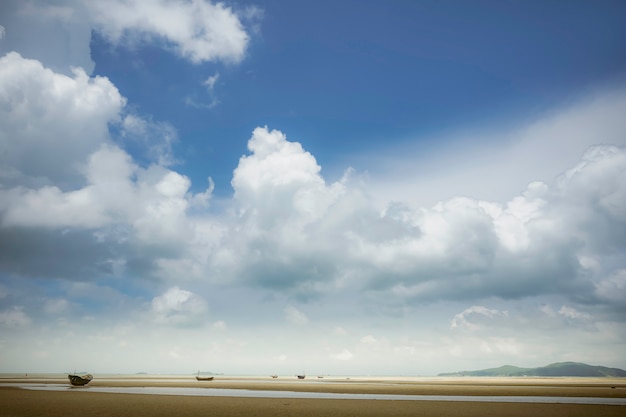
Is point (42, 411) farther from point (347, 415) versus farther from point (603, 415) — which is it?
point (603, 415)

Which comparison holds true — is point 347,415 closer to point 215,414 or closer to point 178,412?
point 215,414

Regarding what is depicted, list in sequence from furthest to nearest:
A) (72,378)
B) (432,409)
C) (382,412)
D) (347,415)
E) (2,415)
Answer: (72,378) < (432,409) < (382,412) < (347,415) < (2,415)

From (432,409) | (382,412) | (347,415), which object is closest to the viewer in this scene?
(347,415)

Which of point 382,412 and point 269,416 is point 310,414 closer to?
point 269,416

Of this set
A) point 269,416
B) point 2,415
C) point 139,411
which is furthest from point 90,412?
point 269,416

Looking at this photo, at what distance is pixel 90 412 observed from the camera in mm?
36812

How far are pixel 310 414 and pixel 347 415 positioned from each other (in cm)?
331

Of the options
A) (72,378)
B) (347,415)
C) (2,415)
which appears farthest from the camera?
(72,378)

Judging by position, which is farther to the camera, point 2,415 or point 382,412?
point 382,412

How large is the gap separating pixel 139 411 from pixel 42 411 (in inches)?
348

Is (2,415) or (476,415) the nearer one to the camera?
(2,415)

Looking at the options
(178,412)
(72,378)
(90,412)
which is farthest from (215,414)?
(72,378)

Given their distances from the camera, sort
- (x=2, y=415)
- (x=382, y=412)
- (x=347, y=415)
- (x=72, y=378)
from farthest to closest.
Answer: (x=72, y=378), (x=382, y=412), (x=347, y=415), (x=2, y=415)

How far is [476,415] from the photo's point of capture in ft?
119
